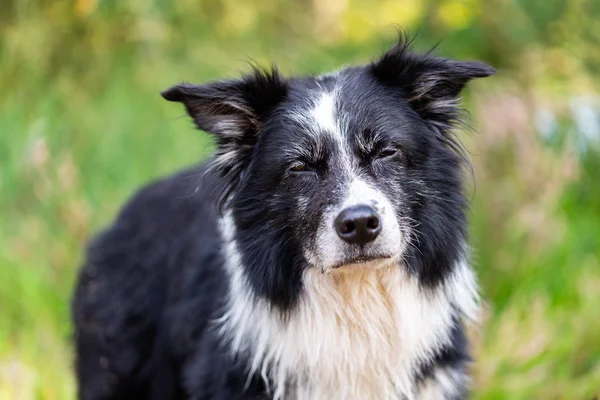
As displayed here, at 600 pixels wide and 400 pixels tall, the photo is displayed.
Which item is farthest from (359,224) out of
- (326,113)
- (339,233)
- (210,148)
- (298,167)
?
(210,148)

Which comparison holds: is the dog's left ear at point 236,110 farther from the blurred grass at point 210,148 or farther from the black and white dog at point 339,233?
the blurred grass at point 210,148

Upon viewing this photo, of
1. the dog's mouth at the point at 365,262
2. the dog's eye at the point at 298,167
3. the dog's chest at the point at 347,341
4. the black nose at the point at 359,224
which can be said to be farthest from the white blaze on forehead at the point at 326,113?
the dog's chest at the point at 347,341

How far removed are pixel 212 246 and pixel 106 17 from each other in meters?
3.93

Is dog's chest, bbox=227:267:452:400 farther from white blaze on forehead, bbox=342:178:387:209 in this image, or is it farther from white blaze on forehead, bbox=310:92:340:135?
white blaze on forehead, bbox=310:92:340:135

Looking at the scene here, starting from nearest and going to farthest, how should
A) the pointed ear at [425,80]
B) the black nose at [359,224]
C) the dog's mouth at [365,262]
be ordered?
the black nose at [359,224]
the dog's mouth at [365,262]
the pointed ear at [425,80]

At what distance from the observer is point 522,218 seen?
5156 millimetres

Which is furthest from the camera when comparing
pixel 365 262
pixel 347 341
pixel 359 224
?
pixel 347 341

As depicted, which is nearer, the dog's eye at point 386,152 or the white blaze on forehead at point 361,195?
the white blaze on forehead at point 361,195

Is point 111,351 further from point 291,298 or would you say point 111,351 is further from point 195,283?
point 291,298

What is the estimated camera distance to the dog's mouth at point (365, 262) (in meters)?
2.90

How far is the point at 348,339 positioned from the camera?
3.17 m

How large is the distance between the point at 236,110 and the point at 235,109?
1 cm

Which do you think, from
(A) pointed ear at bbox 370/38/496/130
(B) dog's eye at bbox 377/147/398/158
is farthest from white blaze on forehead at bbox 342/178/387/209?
(A) pointed ear at bbox 370/38/496/130

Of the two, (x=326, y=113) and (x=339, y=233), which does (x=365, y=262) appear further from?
(x=326, y=113)
